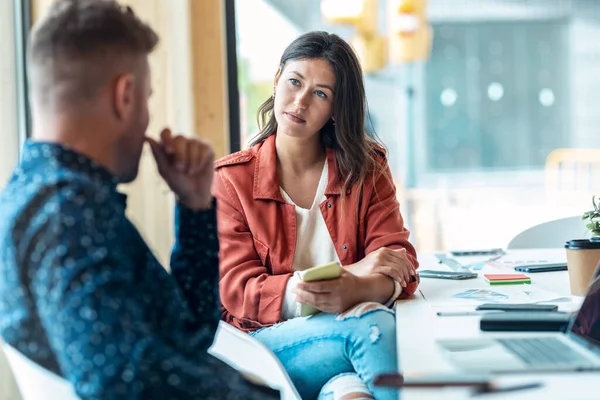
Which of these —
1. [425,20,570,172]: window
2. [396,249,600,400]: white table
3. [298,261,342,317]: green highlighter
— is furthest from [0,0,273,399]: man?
[425,20,570,172]: window

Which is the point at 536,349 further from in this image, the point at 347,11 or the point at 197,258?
the point at 347,11

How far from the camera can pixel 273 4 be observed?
7.12m

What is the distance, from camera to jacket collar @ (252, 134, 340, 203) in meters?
1.97

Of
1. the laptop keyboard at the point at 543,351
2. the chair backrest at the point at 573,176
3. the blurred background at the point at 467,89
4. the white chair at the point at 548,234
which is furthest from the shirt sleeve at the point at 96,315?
the blurred background at the point at 467,89

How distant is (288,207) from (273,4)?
5.44 metres

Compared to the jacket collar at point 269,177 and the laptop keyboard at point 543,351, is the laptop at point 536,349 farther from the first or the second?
the jacket collar at point 269,177

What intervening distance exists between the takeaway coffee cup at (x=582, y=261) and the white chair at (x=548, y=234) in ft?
3.82

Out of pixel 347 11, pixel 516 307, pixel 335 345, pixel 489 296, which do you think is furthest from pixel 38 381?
pixel 347 11

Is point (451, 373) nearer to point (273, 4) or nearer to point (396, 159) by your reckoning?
point (273, 4)

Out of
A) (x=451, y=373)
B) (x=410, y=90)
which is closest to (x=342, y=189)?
(x=451, y=373)

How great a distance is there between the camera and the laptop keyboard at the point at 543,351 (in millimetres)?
1053

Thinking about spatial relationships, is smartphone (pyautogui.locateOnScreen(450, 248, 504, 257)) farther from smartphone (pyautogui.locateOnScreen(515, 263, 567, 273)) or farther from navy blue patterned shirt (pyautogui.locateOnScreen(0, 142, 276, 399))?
navy blue patterned shirt (pyautogui.locateOnScreen(0, 142, 276, 399))

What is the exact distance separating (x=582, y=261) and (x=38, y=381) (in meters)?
1.09

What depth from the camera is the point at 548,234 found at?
2.85 meters
